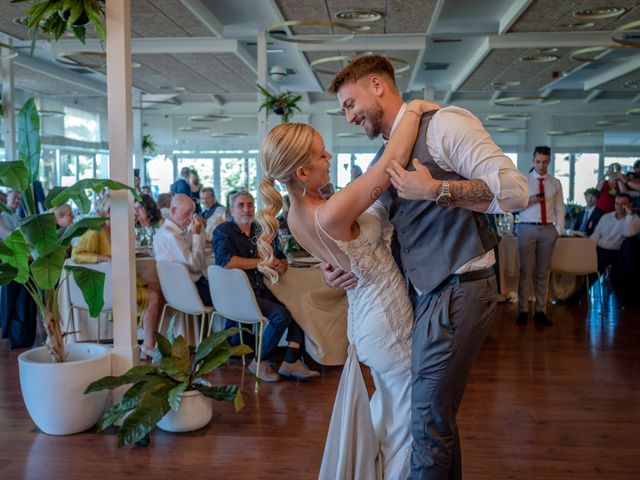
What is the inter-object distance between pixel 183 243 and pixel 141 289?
0.57 metres

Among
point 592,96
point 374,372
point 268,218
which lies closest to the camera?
point 374,372

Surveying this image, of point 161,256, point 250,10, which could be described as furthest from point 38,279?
point 250,10

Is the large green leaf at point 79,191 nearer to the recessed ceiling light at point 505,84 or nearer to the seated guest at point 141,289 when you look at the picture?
the seated guest at point 141,289

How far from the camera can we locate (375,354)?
220 centimetres

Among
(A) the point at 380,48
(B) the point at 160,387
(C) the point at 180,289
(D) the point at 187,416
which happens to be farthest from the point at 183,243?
(A) the point at 380,48

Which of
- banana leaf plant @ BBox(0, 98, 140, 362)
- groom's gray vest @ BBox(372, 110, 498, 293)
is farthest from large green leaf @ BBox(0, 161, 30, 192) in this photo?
groom's gray vest @ BBox(372, 110, 498, 293)

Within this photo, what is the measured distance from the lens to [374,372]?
2.31 meters

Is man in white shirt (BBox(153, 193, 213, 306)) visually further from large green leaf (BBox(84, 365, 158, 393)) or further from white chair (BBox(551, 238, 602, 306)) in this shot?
white chair (BBox(551, 238, 602, 306))

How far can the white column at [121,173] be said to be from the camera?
3707mm

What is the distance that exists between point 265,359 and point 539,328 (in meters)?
3.03

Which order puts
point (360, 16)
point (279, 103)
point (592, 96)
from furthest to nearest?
1. point (592, 96)
2. point (279, 103)
3. point (360, 16)

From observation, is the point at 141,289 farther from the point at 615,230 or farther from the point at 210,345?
the point at 615,230

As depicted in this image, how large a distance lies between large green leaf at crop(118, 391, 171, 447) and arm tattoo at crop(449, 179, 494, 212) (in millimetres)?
2381

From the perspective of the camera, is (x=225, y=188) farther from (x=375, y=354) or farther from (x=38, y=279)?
(x=375, y=354)
